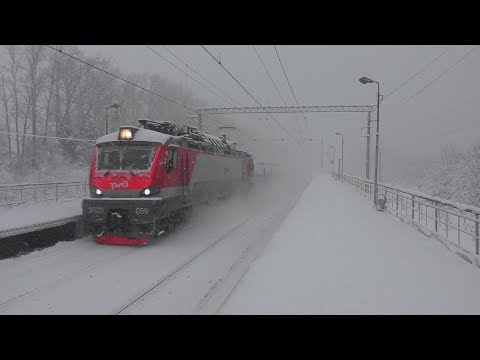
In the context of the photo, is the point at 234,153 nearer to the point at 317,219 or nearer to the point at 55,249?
the point at 317,219

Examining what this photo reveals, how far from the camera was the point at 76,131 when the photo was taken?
114 feet

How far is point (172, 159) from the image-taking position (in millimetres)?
10812

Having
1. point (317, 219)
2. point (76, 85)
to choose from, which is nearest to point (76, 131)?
point (76, 85)

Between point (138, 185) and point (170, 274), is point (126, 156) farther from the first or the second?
point (170, 274)

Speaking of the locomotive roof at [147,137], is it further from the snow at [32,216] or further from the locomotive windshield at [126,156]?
the snow at [32,216]

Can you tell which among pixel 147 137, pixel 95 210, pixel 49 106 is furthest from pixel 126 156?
pixel 49 106

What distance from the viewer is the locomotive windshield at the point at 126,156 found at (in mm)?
10219

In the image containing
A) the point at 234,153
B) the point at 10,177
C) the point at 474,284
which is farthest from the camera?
the point at 10,177

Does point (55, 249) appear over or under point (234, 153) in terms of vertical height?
under

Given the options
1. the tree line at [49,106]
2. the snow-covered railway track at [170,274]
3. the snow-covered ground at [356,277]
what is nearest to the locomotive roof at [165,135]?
the snow-covered railway track at [170,274]

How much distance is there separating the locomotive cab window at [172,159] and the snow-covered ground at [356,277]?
360 cm

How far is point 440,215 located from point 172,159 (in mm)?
10044

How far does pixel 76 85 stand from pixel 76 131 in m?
4.28

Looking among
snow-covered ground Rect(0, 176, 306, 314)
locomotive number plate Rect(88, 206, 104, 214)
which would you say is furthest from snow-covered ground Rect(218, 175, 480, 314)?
locomotive number plate Rect(88, 206, 104, 214)
